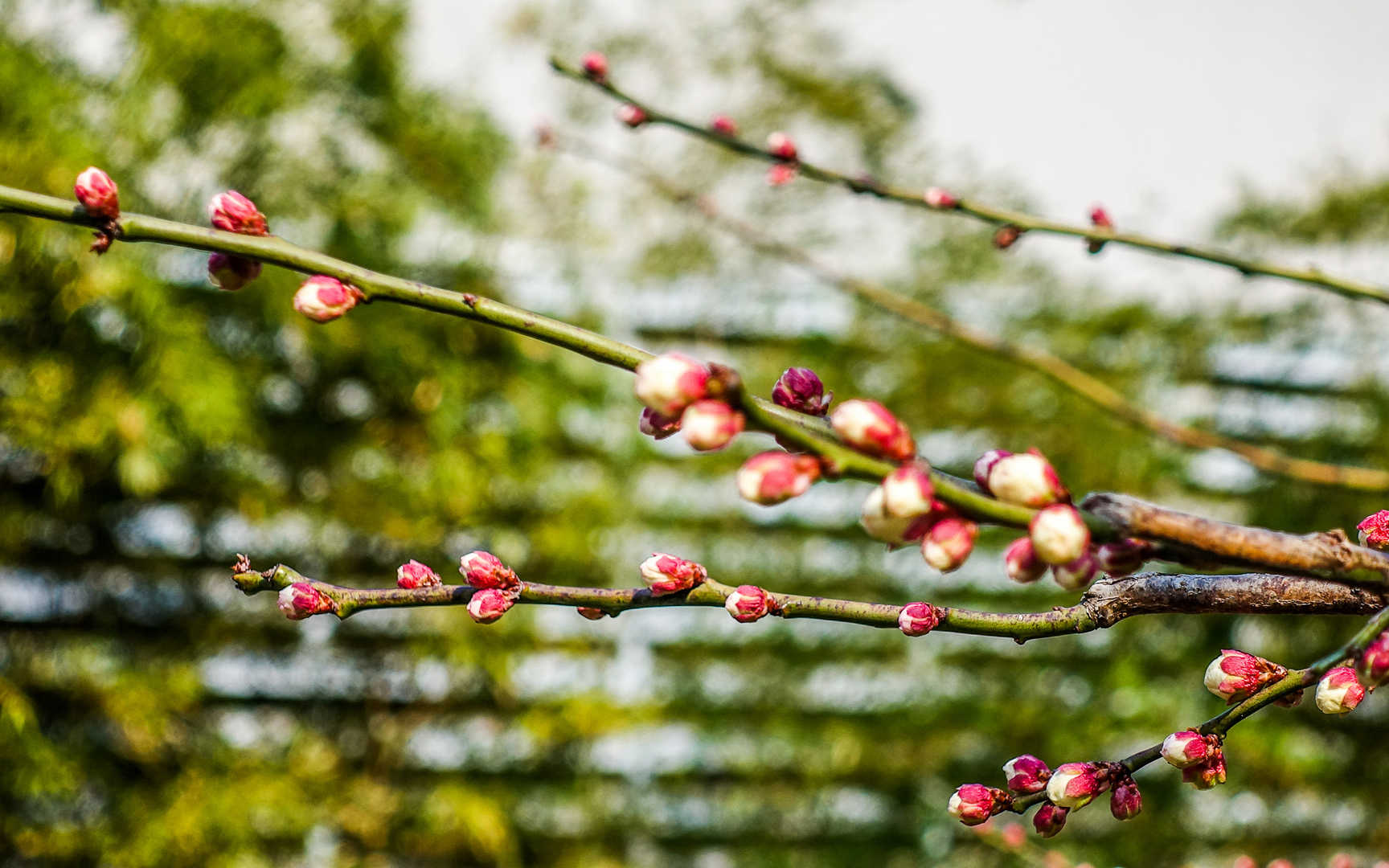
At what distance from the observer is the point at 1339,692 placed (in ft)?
1.08

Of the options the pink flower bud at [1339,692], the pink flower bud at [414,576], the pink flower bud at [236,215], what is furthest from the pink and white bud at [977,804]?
the pink flower bud at [236,215]

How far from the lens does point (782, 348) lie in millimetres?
1996

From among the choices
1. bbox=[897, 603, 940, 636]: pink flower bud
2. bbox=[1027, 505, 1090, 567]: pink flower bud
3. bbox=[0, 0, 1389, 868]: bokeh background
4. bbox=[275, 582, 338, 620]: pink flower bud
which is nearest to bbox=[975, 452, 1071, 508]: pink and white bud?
bbox=[1027, 505, 1090, 567]: pink flower bud

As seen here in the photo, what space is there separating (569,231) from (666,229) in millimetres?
242

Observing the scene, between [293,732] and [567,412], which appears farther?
[567,412]

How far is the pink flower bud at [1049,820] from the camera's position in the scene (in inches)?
14.5

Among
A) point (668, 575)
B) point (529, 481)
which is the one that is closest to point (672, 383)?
point (668, 575)

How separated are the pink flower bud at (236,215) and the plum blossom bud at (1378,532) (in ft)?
1.28

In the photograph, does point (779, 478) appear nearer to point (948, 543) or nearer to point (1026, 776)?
point (948, 543)

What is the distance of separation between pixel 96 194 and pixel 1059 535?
0.95 feet

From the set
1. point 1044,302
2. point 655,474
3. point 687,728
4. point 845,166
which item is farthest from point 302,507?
point 1044,302

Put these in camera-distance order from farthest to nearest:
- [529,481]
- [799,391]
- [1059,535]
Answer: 1. [529,481]
2. [799,391]
3. [1059,535]

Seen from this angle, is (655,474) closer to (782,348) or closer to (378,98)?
(782,348)

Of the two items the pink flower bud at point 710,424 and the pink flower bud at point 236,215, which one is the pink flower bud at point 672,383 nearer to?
the pink flower bud at point 710,424
